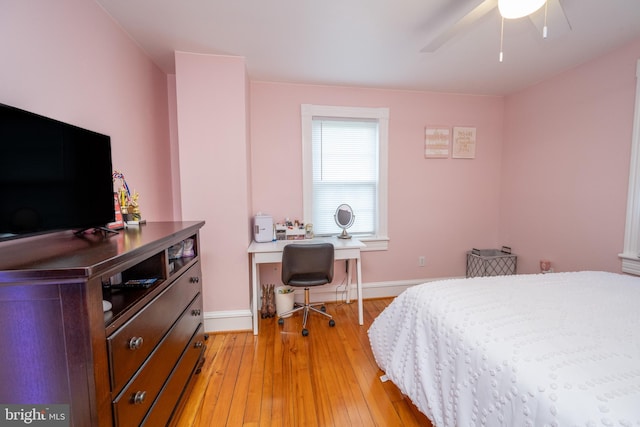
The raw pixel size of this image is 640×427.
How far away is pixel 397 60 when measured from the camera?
2340mm

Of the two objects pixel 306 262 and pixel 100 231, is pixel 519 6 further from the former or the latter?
pixel 100 231

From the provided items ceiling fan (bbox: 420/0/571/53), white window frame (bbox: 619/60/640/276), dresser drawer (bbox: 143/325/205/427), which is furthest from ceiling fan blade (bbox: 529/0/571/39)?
dresser drawer (bbox: 143/325/205/427)

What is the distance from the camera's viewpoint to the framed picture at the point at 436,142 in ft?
10.2

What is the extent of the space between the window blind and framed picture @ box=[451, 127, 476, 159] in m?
1.00

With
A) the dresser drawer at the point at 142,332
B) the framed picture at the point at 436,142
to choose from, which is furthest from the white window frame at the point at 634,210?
the dresser drawer at the point at 142,332

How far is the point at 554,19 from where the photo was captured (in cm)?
132

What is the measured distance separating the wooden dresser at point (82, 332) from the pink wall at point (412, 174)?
5.78 ft

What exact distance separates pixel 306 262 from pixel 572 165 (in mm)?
2673

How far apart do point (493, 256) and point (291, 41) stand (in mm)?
3191

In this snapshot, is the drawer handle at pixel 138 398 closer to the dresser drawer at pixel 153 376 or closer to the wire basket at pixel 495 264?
the dresser drawer at pixel 153 376

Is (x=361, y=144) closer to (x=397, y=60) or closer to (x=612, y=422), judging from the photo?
(x=397, y=60)

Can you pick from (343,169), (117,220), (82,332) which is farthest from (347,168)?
(82,332)

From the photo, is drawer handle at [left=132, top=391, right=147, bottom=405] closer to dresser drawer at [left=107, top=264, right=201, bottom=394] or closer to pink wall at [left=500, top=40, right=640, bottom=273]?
dresser drawer at [left=107, top=264, right=201, bottom=394]

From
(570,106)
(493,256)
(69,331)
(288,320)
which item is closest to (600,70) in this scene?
(570,106)
